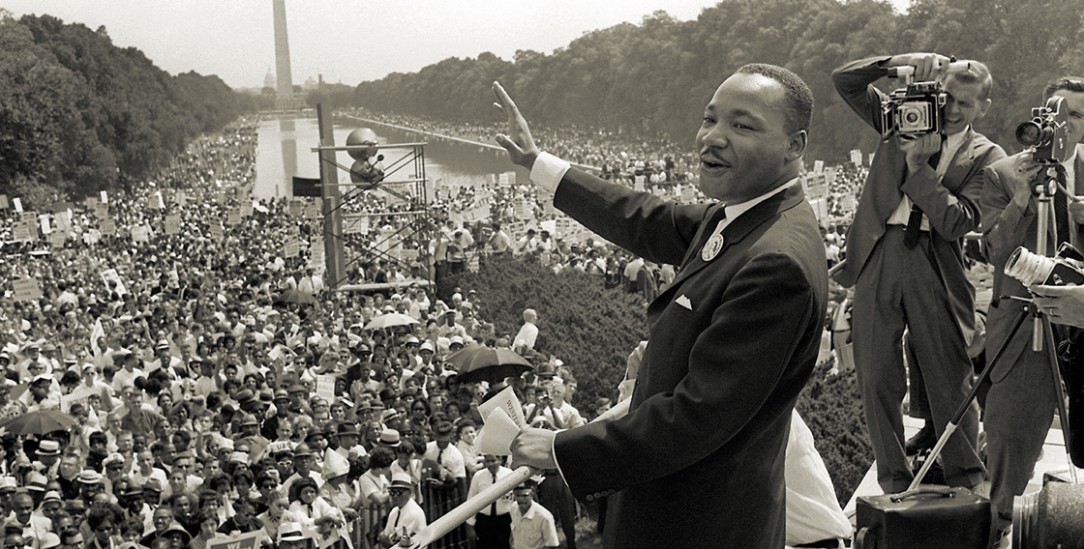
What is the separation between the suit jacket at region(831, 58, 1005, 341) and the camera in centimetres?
514

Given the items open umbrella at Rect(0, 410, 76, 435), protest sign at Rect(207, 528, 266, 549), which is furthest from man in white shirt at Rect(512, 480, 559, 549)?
open umbrella at Rect(0, 410, 76, 435)

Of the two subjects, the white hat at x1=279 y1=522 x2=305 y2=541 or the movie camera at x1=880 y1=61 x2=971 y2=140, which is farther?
the white hat at x1=279 y1=522 x2=305 y2=541

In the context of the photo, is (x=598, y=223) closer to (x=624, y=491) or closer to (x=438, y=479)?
(x=624, y=491)

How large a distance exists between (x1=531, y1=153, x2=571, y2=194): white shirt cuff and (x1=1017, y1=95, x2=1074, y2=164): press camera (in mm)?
1654

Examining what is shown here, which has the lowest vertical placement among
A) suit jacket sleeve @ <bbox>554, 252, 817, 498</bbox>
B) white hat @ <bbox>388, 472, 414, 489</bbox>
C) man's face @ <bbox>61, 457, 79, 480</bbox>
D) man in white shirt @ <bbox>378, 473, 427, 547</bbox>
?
man's face @ <bbox>61, 457, 79, 480</bbox>

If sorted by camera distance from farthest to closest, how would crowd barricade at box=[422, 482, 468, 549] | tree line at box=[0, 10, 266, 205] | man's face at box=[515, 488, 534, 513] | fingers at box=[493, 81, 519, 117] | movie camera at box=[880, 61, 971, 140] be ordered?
1. tree line at box=[0, 10, 266, 205]
2. crowd barricade at box=[422, 482, 468, 549]
3. man's face at box=[515, 488, 534, 513]
4. movie camera at box=[880, 61, 971, 140]
5. fingers at box=[493, 81, 519, 117]

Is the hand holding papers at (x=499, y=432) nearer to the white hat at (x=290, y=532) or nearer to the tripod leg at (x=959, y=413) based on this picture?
the tripod leg at (x=959, y=413)

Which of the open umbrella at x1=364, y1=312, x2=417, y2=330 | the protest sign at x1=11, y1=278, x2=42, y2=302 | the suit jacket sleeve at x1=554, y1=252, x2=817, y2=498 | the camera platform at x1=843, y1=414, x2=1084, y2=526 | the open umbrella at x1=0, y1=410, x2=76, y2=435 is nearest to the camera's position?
the suit jacket sleeve at x1=554, y1=252, x2=817, y2=498

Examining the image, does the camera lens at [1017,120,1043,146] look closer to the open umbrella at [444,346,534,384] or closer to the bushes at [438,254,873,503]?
the bushes at [438,254,873,503]

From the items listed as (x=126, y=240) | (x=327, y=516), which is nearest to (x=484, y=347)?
(x=327, y=516)

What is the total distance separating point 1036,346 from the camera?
457 cm

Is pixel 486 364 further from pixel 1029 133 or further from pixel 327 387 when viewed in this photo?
pixel 1029 133

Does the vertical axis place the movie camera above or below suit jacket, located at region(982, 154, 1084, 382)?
above

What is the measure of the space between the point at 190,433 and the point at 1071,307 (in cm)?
1021
